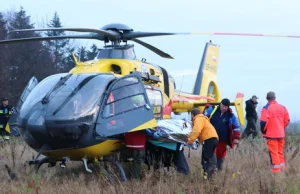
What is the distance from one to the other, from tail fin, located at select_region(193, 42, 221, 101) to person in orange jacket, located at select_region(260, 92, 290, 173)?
17.2 ft

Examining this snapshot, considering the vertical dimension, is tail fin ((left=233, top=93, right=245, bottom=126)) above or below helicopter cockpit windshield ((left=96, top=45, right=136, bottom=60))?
below

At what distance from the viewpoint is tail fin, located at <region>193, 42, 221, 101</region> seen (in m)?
15.4

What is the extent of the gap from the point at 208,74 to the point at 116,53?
6485 millimetres

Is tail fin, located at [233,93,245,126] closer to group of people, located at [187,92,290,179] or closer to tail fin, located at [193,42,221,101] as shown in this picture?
group of people, located at [187,92,290,179]

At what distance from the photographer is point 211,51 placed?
55.3ft

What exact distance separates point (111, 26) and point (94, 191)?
418cm

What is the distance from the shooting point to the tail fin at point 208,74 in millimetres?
15414

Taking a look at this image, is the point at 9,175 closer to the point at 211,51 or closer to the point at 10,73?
the point at 211,51

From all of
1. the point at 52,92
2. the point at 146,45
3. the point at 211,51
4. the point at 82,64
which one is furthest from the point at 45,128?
the point at 211,51

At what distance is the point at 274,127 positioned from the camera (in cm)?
975

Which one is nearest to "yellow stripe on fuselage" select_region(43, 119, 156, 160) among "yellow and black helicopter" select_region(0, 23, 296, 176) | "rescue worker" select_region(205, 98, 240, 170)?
"yellow and black helicopter" select_region(0, 23, 296, 176)

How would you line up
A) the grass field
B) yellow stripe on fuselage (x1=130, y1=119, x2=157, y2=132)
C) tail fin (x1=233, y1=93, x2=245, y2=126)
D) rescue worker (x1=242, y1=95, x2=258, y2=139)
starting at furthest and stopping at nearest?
rescue worker (x1=242, y1=95, x2=258, y2=139), tail fin (x1=233, y1=93, x2=245, y2=126), yellow stripe on fuselage (x1=130, y1=119, x2=157, y2=132), the grass field

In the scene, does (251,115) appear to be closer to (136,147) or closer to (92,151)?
(136,147)

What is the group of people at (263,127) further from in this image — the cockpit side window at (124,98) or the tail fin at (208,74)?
the tail fin at (208,74)
